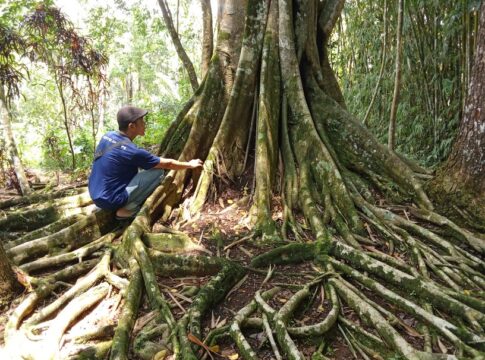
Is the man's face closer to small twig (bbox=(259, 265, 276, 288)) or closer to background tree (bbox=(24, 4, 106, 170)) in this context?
small twig (bbox=(259, 265, 276, 288))

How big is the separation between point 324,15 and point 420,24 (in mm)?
1717

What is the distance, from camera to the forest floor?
2.33m

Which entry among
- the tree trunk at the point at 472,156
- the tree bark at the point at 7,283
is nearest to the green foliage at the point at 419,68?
the tree trunk at the point at 472,156

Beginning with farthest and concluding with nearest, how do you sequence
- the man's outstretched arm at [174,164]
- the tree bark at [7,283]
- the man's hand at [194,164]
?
the man's hand at [194,164], the man's outstretched arm at [174,164], the tree bark at [7,283]

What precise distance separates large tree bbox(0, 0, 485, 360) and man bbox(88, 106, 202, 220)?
258 millimetres

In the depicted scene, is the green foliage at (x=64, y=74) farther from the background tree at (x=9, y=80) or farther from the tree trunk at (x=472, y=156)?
the tree trunk at (x=472, y=156)

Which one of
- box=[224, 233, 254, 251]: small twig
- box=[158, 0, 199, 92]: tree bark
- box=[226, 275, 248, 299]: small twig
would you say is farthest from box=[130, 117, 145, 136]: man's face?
box=[158, 0, 199, 92]: tree bark

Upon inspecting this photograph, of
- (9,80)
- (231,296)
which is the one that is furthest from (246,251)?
(9,80)

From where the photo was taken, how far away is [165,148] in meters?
4.80

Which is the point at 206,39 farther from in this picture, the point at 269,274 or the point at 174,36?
the point at 269,274

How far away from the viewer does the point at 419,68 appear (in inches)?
247

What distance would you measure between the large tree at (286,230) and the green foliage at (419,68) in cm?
153

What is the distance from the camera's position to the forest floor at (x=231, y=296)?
2.33 m

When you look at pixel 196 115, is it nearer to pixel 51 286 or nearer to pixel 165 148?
Answer: pixel 165 148
